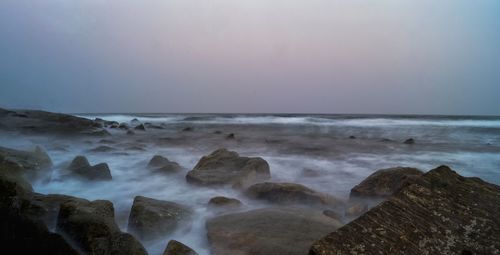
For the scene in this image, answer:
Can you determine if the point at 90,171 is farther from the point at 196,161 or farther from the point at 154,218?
the point at 196,161

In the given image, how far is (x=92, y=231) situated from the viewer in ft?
9.78

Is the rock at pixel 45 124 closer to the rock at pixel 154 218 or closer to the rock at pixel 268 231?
the rock at pixel 154 218

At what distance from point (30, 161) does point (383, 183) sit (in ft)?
18.9

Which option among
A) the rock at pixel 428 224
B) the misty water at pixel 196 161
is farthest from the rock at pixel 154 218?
the rock at pixel 428 224

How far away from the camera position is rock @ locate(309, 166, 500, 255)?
2045 millimetres

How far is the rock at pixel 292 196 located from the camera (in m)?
5.05

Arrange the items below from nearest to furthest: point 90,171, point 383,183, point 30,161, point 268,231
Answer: point 268,231 < point 383,183 < point 30,161 < point 90,171

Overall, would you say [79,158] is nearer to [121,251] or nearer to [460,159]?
[121,251]

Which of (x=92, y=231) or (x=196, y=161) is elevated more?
(x=92, y=231)

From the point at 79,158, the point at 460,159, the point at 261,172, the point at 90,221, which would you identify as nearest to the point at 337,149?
the point at 460,159

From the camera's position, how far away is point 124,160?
9008mm

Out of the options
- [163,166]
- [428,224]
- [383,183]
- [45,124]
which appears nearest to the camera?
[428,224]

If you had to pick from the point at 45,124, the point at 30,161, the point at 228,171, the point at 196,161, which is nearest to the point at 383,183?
the point at 228,171

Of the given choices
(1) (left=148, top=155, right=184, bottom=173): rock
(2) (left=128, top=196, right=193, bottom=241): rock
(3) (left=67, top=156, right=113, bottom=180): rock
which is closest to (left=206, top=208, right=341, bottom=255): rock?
(2) (left=128, top=196, right=193, bottom=241): rock
